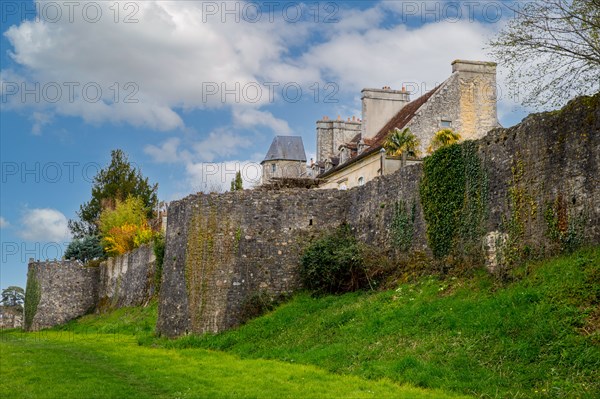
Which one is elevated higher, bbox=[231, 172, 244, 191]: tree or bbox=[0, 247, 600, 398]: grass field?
bbox=[231, 172, 244, 191]: tree

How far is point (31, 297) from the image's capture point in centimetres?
4400

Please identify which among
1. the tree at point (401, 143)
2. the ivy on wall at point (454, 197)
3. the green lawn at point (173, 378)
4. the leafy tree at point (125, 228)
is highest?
the tree at point (401, 143)

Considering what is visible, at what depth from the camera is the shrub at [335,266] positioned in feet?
71.6

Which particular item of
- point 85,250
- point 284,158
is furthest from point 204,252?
point 284,158

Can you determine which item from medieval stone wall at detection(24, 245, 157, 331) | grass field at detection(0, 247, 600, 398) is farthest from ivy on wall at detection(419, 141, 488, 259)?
medieval stone wall at detection(24, 245, 157, 331)

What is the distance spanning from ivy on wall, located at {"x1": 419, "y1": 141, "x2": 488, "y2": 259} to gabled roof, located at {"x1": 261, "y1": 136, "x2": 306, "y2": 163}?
55212 mm

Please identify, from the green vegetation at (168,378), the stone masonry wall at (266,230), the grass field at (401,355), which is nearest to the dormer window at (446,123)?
the stone masonry wall at (266,230)

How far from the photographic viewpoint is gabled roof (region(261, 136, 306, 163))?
75.6 meters

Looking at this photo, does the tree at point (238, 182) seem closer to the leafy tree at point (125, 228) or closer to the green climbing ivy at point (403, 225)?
the leafy tree at point (125, 228)

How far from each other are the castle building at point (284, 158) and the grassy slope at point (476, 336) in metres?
54.7

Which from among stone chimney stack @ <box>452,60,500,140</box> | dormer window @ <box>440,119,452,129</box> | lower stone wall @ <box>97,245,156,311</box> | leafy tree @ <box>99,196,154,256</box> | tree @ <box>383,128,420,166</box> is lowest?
lower stone wall @ <box>97,245,156,311</box>

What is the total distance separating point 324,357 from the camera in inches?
635

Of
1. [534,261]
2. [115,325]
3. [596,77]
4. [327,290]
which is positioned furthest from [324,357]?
[115,325]

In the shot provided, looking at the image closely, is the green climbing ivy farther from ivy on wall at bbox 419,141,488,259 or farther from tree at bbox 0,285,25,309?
tree at bbox 0,285,25,309
